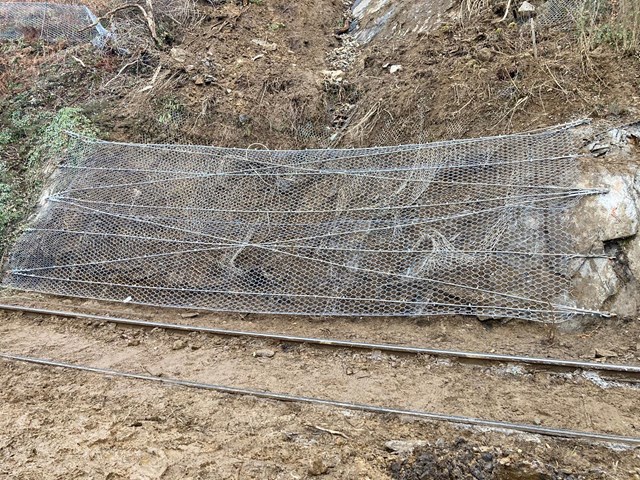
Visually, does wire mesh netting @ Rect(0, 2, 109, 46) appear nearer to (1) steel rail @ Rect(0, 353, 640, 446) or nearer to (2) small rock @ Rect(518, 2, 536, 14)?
(1) steel rail @ Rect(0, 353, 640, 446)

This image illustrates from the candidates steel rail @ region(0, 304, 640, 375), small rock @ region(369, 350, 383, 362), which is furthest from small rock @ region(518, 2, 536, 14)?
small rock @ region(369, 350, 383, 362)

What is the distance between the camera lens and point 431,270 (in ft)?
14.0

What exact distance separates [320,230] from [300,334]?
1.07 meters

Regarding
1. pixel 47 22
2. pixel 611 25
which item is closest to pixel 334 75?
pixel 611 25

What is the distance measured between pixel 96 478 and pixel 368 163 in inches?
144

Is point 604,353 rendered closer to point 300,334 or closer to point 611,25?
point 300,334

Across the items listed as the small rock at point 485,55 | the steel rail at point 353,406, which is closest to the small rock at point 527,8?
the small rock at point 485,55

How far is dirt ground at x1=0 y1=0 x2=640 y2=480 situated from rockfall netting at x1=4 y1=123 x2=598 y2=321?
23 cm

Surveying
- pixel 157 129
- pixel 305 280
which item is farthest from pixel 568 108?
pixel 157 129

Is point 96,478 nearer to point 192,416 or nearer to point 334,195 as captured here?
point 192,416

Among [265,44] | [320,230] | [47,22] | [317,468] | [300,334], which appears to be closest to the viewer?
[317,468]

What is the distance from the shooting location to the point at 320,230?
477 centimetres

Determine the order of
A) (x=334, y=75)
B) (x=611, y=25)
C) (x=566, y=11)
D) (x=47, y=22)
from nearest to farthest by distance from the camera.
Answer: (x=611, y=25)
(x=566, y=11)
(x=334, y=75)
(x=47, y=22)

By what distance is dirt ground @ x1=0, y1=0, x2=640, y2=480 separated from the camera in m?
2.96
